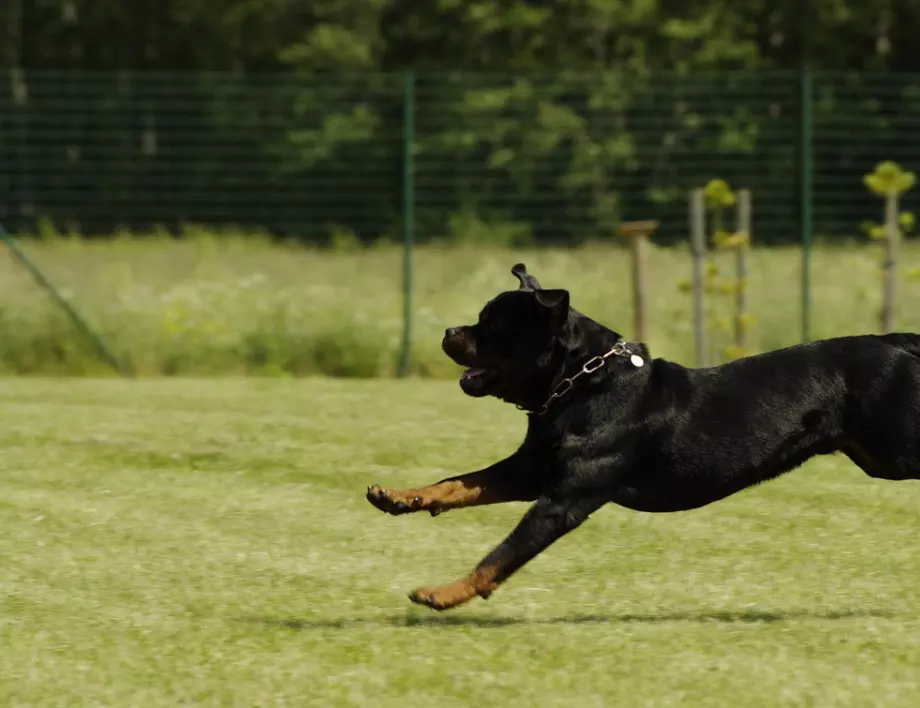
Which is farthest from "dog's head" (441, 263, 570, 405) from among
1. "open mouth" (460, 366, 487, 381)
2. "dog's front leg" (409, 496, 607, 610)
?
"dog's front leg" (409, 496, 607, 610)

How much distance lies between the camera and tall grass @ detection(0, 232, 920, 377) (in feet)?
41.4

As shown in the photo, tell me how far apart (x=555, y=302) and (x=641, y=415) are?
1.53 feet

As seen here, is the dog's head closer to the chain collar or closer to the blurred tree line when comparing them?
the chain collar

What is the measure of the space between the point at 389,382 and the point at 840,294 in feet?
13.5

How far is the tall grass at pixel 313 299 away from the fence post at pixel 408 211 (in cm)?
7

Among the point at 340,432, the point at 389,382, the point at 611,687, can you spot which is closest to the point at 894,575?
the point at 611,687

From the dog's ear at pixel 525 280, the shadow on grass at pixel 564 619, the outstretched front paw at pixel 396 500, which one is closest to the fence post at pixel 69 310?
the dog's ear at pixel 525 280

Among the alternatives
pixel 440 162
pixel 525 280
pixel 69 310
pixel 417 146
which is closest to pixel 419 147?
pixel 417 146

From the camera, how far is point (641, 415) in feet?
17.1

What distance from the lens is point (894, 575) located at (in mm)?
5844

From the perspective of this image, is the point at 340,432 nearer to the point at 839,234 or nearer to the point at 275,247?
the point at 275,247

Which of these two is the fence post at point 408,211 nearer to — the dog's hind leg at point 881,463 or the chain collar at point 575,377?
the dog's hind leg at point 881,463

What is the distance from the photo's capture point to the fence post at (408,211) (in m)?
12.8

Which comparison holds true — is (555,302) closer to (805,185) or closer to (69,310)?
(69,310)
